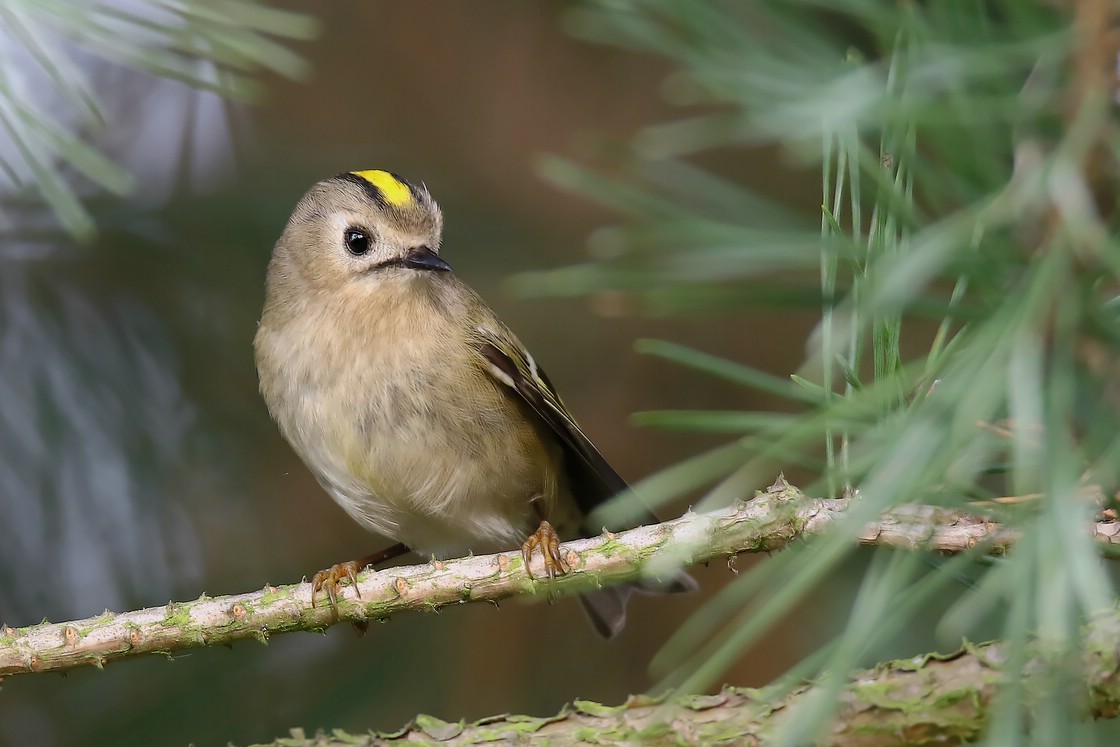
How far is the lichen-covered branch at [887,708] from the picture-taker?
77 cm

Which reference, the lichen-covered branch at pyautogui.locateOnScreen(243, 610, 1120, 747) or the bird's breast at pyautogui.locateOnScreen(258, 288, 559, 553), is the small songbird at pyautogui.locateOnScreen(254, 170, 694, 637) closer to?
the bird's breast at pyautogui.locateOnScreen(258, 288, 559, 553)

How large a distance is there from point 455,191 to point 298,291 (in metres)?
0.54

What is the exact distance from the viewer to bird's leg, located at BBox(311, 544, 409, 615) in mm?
1375

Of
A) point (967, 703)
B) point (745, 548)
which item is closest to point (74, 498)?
point (745, 548)

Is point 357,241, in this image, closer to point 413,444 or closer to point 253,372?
point 253,372

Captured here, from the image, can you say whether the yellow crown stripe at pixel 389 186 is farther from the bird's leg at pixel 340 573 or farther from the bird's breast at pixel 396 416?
the bird's leg at pixel 340 573

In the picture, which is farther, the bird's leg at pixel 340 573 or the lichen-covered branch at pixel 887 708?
the bird's leg at pixel 340 573

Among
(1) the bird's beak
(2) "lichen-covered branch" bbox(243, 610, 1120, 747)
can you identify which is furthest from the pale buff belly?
(2) "lichen-covered branch" bbox(243, 610, 1120, 747)

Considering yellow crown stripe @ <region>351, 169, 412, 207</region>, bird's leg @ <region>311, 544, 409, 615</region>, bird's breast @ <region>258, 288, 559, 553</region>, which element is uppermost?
yellow crown stripe @ <region>351, 169, 412, 207</region>

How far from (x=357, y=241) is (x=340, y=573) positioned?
0.64m

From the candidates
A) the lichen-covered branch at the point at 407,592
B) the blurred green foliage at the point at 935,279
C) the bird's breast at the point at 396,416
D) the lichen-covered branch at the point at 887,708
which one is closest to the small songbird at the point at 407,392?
the bird's breast at the point at 396,416

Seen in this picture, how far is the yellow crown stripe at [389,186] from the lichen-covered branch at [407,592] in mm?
958

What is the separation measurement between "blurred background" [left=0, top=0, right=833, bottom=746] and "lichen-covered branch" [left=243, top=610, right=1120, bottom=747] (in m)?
0.70

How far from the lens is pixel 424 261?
2055 mm
